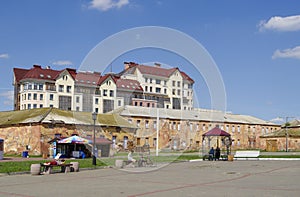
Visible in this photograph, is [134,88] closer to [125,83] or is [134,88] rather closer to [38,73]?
[125,83]

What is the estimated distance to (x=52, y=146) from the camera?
43188mm

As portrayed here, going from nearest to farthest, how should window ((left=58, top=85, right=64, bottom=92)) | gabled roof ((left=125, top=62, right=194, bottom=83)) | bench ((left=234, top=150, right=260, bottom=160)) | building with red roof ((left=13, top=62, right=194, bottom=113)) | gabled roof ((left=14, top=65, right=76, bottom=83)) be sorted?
1. gabled roof ((left=125, top=62, right=194, bottom=83))
2. building with red roof ((left=13, top=62, right=194, bottom=113))
3. bench ((left=234, top=150, right=260, bottom=160))
4. gabled roof ((left=14, top=65, right=76, bottom=83))
5. window ((left=58, top=85, right=64, bottom=92))

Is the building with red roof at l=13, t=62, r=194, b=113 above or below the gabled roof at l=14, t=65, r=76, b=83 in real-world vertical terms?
below

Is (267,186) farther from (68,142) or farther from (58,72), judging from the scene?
(58,72)

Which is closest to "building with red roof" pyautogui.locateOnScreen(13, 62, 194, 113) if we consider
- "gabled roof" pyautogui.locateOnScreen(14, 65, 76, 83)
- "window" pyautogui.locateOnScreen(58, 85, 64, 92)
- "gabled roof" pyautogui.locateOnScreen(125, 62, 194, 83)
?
"gabled roof" pyautogui.locateOnScreen(125, 62, 194, 83)

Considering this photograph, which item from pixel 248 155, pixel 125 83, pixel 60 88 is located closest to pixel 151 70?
pixel 125 83

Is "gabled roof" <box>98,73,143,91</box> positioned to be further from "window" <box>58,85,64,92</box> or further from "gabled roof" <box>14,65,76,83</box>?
"window" <box>58,85,64,92</box>

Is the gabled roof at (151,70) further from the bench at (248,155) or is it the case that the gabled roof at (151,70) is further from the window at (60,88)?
the window at (60,88)

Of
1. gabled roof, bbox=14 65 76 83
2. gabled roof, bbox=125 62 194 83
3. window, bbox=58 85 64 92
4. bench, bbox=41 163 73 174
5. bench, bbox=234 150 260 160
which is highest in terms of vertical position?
gabled roof, bbox=14 65 76 83

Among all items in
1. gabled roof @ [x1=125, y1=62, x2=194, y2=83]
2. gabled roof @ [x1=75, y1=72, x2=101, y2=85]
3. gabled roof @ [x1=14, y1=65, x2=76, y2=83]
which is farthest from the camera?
gabled roof @ [x1=14, y1=65, x2=76, y2=83]

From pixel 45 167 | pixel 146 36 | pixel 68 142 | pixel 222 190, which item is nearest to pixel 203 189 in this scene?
pixel 222 190

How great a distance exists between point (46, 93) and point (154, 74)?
64.8m

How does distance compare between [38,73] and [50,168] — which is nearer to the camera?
[50,168]

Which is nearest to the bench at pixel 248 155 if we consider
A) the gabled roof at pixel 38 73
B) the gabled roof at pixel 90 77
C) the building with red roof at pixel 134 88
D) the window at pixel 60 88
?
the building with red roof at pixel 134 88
